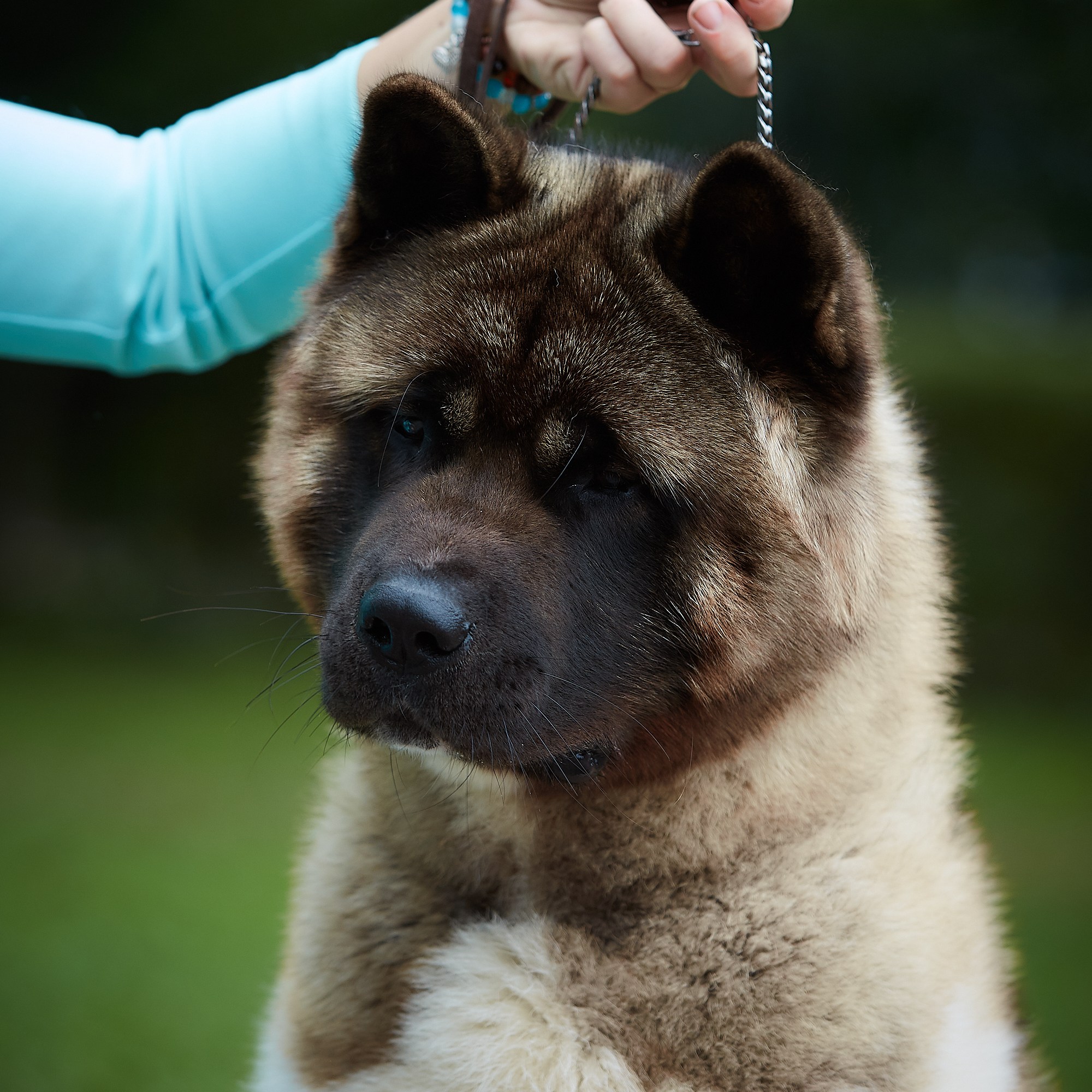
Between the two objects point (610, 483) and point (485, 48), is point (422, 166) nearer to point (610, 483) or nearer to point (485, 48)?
point (485, 48)

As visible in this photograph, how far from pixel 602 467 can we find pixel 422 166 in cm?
83

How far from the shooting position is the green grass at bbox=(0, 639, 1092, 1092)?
17.3 feet

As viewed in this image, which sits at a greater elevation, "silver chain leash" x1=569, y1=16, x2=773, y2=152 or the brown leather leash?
"silver chain leash" x1=569, y1=16, x2=773, y2=152

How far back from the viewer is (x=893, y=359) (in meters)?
10.4

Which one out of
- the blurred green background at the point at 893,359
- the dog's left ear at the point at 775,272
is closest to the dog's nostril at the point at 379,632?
the dog's left ear at the point at 775,272

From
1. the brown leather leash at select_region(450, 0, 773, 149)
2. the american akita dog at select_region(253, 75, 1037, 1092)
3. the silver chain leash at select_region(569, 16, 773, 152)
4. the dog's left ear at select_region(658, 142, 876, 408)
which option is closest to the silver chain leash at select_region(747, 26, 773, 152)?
the silver chain leash at select_region(569, 16, 773, 152)

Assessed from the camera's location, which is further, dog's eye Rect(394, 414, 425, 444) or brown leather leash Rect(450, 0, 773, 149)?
brown leather leash Rect(450, 0, 773, 149)

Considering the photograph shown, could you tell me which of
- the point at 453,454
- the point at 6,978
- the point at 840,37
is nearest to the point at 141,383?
the point at 6,978

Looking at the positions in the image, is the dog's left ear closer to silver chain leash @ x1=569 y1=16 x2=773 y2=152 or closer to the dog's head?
the dog's head

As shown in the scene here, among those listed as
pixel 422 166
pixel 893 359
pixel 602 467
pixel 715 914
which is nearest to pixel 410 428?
pixel 602 467

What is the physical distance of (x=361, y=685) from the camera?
7.84 ft

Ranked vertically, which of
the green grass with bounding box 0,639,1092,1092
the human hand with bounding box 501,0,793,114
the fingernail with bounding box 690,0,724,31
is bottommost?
the green grass with bounding box 0,639,1092,1092

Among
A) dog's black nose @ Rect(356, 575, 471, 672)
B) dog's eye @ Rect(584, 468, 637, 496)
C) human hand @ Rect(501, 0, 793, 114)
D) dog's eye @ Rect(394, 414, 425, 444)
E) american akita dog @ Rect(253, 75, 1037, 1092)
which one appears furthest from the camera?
human hand @ Rect(501, 0, 793, 114)

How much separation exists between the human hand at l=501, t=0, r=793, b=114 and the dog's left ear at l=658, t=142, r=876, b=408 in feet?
1.85
